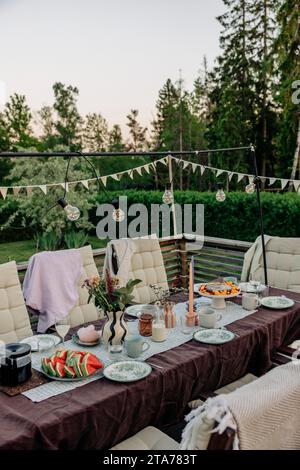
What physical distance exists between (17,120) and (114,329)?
1868 centimetres

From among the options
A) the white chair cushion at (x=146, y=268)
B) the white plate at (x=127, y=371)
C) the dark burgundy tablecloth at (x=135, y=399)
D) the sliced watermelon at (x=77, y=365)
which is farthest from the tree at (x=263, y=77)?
the sliced watermelon at (x=77, y=365)

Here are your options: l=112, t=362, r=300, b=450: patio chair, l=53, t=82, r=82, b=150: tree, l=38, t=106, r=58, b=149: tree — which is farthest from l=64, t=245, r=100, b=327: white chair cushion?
l=38, t=106, r=58, b=149: tree

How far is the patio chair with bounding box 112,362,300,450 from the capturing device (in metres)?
1.07

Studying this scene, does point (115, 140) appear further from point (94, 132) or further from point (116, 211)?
point (116, 211)

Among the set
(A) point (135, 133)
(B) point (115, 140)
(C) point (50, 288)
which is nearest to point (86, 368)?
(C) point (50, 288)

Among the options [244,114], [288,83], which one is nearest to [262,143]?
[244,114]

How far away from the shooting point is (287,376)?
49.5 inches

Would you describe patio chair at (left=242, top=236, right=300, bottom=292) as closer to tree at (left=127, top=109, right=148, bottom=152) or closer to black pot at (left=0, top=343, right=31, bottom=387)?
black pot at (left=0, top=343, right=31, bottom=387)

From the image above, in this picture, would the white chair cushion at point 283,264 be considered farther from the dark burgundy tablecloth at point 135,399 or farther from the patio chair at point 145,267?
the dark burgundy tablecloth at point 135,399

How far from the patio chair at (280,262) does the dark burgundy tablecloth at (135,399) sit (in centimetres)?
107

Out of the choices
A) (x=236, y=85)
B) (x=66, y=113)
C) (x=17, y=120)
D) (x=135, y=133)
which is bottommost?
(x=17, y=120)

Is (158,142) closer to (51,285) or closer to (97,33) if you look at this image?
(97,33)

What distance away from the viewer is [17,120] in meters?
19.0
